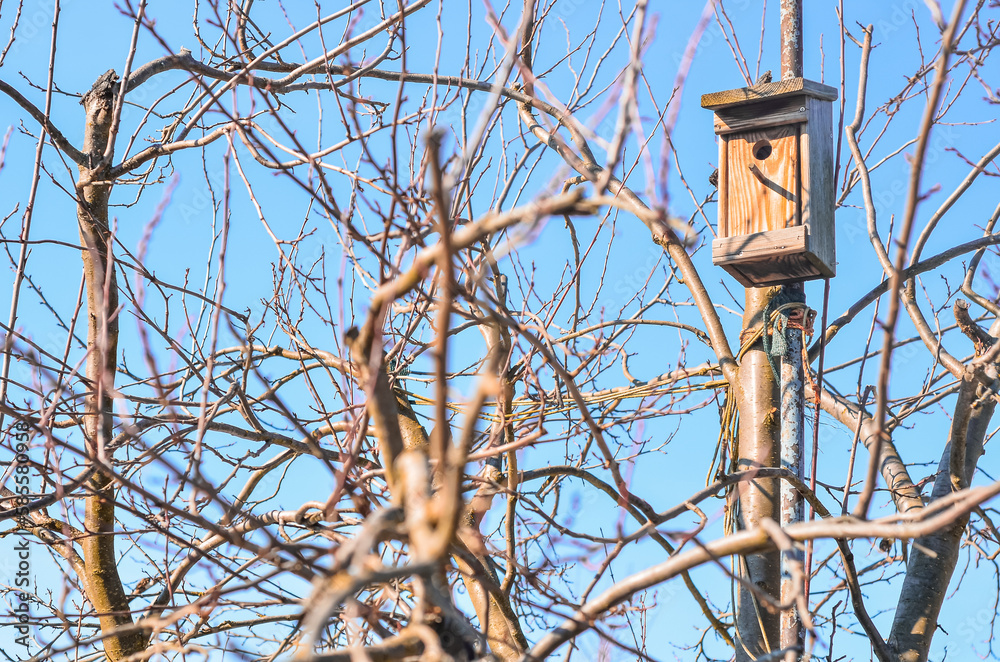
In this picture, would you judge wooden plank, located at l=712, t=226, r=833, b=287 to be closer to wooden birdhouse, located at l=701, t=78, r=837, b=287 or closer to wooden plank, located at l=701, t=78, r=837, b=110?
wooden birdhouse, located at l=701, t=78, r=837, b=287

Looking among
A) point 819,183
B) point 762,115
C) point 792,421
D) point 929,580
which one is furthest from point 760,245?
Answer: point 929,580

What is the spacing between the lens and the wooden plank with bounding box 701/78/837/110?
3248mm

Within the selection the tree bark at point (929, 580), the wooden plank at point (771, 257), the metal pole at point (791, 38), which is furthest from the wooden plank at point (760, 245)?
the tree bark at point (929, 580)

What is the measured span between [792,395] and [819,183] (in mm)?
778

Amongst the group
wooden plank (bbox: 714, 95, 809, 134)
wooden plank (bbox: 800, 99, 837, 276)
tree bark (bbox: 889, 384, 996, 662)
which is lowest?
tree bark (bbox: 889, 384, 996, 662)

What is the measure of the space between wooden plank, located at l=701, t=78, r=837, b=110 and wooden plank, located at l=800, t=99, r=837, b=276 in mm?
44

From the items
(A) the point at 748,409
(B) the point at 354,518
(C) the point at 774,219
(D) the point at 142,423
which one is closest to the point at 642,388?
(A) the point at 748,409

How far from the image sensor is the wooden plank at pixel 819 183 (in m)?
3.22

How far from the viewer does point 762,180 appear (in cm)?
333

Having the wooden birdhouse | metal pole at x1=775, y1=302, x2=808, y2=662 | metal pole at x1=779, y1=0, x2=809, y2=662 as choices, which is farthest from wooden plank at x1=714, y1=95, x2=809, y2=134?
metal pole at x1=775, y1=302, x2=808, y2=662

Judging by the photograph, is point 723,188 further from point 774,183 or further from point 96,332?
point 96,332

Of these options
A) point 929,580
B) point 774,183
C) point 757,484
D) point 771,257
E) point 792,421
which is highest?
point 774,183

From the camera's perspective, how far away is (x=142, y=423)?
338 centimetres

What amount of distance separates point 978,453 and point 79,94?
395 centimetres
